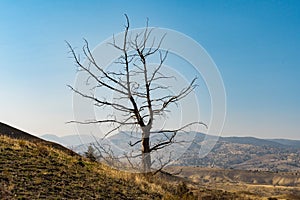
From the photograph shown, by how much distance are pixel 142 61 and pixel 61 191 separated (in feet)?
16.3

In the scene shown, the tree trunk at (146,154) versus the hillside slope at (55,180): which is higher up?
the tree trunk at (146,154)

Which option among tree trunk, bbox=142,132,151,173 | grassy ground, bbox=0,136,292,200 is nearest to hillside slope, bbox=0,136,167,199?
grassy ground, bbox=0,136,292,200

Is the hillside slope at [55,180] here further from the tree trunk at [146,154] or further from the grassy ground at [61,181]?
the tree trunk at [146,154]

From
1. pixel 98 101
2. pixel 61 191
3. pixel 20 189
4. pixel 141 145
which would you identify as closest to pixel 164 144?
pixel 141 145

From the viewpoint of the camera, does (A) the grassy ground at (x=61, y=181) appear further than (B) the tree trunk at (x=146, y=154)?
No

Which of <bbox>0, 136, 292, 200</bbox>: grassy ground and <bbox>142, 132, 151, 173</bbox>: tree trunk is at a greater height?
<bbox>142, 132, 151, 173</bbox>: tree trunk

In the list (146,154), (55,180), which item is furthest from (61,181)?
(146,154)

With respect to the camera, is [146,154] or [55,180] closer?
[146,154]

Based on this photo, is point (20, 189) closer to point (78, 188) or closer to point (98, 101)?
point (78, 188)

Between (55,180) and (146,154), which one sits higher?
(146,154)

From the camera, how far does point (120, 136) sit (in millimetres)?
12898

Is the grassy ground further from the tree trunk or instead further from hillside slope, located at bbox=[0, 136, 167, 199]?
the tree trunk

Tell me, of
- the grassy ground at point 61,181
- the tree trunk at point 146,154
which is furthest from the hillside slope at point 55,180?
the tree trunk at point 146,154

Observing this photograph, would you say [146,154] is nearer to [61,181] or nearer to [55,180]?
[61,181]
